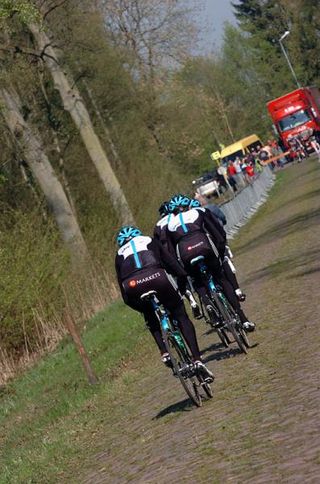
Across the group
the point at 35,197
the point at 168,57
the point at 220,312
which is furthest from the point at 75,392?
the point at 168,57

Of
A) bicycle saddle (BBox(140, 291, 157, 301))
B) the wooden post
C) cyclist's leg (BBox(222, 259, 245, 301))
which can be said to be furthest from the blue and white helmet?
the wooden post

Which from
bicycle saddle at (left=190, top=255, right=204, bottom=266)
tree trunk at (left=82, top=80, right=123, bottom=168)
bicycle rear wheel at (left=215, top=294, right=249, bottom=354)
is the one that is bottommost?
bicycle rear wheel at (left=215, top=294, right=249, bottom=354)

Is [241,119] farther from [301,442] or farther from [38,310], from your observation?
[301,442]

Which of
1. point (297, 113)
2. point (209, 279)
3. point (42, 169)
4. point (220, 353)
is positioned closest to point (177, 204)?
point (209, 279)

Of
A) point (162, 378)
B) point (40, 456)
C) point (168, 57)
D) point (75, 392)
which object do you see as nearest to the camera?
point (40, 456)

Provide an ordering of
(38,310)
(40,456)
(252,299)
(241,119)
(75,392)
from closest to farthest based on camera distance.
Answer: (40,456) < (75,392) < (252,299) < (38,310) < (241,119)

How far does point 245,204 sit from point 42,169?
41.1 ft

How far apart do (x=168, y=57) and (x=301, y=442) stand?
50.6 metres

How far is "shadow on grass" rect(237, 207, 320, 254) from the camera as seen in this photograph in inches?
1207

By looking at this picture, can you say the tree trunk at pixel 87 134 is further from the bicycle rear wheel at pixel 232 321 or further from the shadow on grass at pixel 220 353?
the bicycle rear wheel at pixel 232 321

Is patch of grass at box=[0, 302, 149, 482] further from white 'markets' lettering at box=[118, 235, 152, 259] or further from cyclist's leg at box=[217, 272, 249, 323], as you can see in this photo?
white 'markets' lettering at box=[118, 235, 152, 259]

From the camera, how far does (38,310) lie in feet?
93.2

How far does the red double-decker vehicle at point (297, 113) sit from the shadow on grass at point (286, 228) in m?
36.0

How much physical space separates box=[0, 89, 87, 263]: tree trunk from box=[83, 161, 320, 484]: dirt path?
50.4 ft
